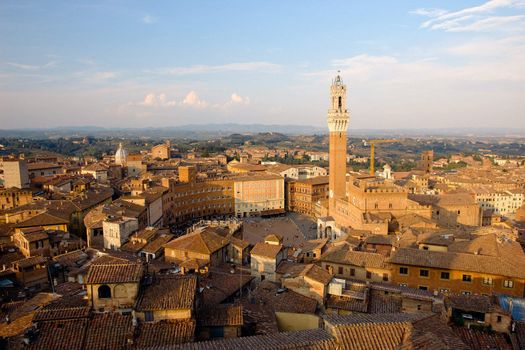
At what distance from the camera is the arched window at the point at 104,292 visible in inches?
562

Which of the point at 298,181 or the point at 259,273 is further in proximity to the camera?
the point at 298,181

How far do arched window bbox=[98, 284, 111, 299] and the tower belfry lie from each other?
156ft

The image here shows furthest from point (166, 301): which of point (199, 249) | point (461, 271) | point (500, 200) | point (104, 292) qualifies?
point (500, 200)

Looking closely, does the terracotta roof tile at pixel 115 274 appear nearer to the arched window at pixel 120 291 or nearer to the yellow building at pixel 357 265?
the arched window at pixel 120 291

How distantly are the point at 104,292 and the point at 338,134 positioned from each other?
162 feet

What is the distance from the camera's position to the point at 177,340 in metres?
13.1

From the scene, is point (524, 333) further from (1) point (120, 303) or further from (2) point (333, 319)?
(1) point (120, 303)

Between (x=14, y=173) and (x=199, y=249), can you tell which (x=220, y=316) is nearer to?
(x=199, y=249)

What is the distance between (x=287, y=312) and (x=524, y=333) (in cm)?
950

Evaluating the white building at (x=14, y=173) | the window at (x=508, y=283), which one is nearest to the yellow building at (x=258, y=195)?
the white building at (x=14, y=173)

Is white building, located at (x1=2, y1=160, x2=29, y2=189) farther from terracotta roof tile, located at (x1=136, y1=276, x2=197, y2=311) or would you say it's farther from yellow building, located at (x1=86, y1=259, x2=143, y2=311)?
terracotta roof tile, located at (x1=136, y1=276, x2=197, y2=311)

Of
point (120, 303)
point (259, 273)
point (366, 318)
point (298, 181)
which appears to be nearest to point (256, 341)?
point (366, 318)

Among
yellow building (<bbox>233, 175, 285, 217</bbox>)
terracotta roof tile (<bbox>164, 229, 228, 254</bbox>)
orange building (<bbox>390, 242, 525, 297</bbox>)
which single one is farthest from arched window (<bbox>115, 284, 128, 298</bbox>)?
yellow building (<bbox>233, 175, 285, 217</bbox>)

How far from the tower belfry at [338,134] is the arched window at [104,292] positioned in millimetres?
47687
